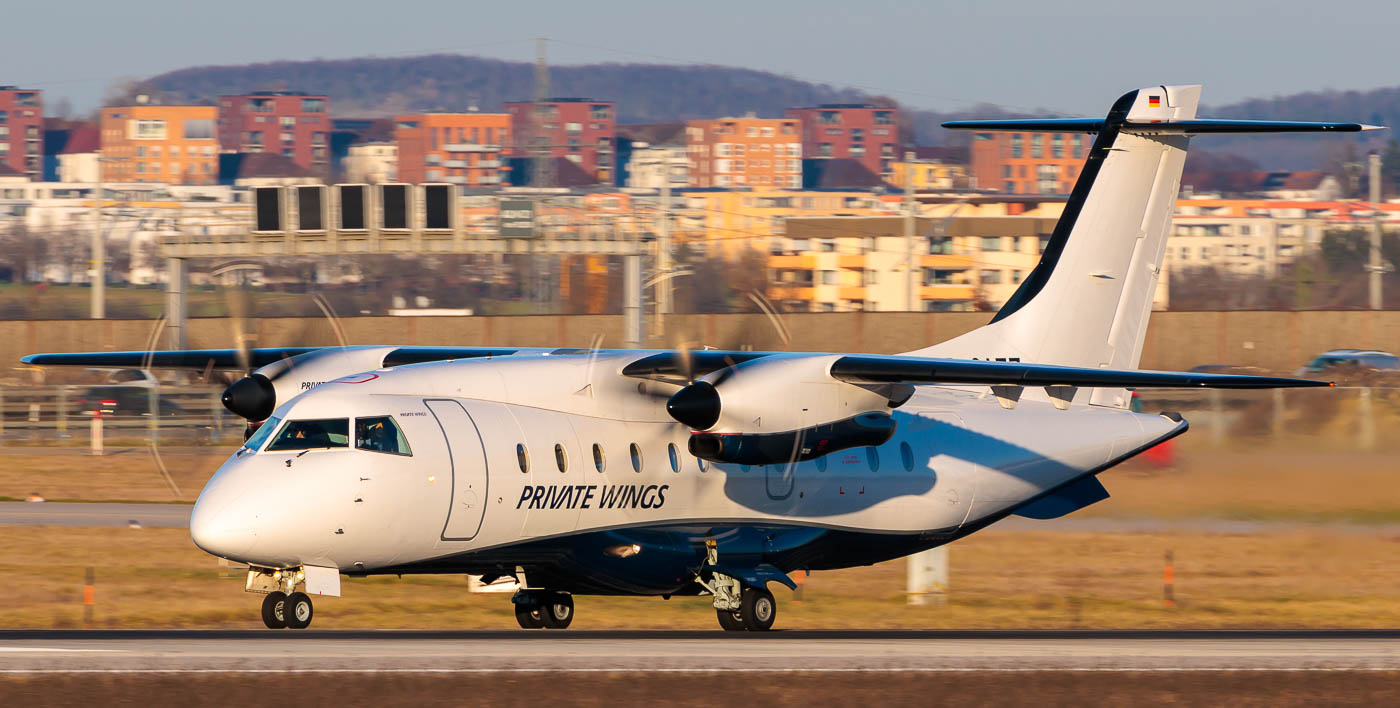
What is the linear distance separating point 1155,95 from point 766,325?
289 inches

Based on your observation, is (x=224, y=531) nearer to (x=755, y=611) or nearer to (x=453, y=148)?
(x=755, y=611)

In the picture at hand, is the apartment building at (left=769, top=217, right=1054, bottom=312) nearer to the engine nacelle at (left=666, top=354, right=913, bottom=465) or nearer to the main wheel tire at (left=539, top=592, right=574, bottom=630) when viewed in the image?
the main wheel tire at (left=539, top=592, right=574, bottom=630)

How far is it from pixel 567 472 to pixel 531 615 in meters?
2.53

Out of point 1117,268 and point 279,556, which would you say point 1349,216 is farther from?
point 279,556

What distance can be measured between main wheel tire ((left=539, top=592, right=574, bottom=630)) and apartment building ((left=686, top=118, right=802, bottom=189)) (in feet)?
515

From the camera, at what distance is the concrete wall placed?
59.4 metres

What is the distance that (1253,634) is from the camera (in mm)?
19859

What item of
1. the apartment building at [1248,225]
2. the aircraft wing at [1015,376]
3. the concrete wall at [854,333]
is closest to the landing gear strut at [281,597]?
the aircraft wing at [1015,376]

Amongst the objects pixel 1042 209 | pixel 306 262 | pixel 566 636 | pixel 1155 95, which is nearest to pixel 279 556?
pixel 566 636

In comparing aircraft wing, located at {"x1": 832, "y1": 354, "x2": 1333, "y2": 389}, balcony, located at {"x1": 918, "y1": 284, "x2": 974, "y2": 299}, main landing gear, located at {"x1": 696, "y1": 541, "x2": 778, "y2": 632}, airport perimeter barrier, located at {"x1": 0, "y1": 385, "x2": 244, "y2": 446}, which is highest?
aircraft wing, located at {"x1": 832, "y1": 354, "x2": 1333, "y2": 389}

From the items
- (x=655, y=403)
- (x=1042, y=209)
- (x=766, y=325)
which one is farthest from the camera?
(x=1042, y=209)

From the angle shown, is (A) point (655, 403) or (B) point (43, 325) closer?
(A) point (655, 403)

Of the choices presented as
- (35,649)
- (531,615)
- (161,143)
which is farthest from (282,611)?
(161,143)

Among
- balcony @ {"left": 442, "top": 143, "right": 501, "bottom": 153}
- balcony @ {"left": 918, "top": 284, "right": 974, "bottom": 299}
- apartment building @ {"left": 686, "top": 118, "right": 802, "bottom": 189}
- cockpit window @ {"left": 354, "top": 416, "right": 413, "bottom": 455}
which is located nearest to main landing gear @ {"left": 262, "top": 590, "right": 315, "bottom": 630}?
cockpit window @ {"left": 354, "top": 416, "right": 413, "bottom": 455}
